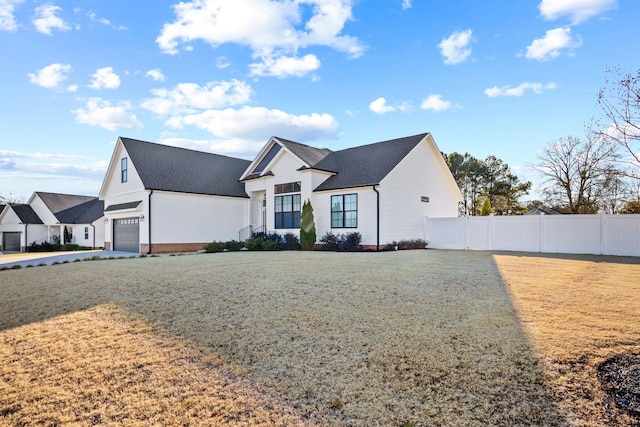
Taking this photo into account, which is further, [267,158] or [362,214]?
[267,158]

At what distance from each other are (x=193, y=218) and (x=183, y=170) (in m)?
3.29

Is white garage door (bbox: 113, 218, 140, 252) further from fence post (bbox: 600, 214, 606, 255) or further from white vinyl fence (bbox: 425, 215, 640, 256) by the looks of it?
fence post (bbox: 600, 214, 606, 255)

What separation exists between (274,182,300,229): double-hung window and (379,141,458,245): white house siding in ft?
16.9

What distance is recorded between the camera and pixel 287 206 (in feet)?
69.4

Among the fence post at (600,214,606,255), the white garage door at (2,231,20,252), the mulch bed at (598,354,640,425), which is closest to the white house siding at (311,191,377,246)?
the fence post at (600,214,606,255)

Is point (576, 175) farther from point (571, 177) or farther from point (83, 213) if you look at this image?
point (83, 213)

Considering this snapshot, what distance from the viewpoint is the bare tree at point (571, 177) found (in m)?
28.8

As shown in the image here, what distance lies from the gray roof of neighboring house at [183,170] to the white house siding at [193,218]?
1.56 feet

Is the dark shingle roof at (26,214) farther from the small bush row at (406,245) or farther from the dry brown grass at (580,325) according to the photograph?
the dry brown grass at (580,325)

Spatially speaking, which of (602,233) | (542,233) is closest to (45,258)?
(542,233)

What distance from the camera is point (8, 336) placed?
4902 mm

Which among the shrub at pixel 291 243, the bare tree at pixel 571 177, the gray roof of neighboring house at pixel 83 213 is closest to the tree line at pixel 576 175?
the bare tree at pixel 571 177

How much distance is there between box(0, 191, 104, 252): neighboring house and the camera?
32422mm

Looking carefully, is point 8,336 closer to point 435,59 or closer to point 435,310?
point 435,310
